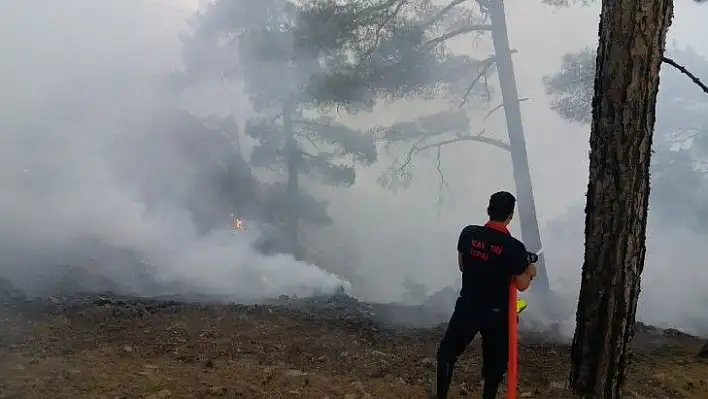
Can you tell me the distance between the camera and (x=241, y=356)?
5.07 metres

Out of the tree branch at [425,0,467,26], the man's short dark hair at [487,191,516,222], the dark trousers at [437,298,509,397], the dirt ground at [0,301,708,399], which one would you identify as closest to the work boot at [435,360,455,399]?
the dark trousers at [437,298,509,397]

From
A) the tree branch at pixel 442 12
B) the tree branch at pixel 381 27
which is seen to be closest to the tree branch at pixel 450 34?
the tree branch at pixel 442 12

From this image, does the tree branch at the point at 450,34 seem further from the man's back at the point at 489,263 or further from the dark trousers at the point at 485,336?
the dark trousers at the point at 485,336

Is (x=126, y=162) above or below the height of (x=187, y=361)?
above

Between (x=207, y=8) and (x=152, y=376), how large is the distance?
15868 millimetres

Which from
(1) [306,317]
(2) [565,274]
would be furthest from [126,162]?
(2) [565,274]

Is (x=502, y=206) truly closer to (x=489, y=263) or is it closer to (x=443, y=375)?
(x=489, y=263)

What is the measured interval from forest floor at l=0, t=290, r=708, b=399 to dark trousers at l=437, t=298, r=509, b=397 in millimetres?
690

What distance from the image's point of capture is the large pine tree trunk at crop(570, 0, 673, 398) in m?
3.28

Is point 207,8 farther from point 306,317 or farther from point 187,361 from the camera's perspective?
point 187,361

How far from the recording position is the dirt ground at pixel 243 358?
4.29 meters

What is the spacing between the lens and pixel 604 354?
3.45 metres

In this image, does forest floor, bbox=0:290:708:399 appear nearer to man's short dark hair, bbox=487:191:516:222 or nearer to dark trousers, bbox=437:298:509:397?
dark trousers, bbox=437:298:509:397

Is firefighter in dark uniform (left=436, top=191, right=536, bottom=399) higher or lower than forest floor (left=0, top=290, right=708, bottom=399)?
higher
